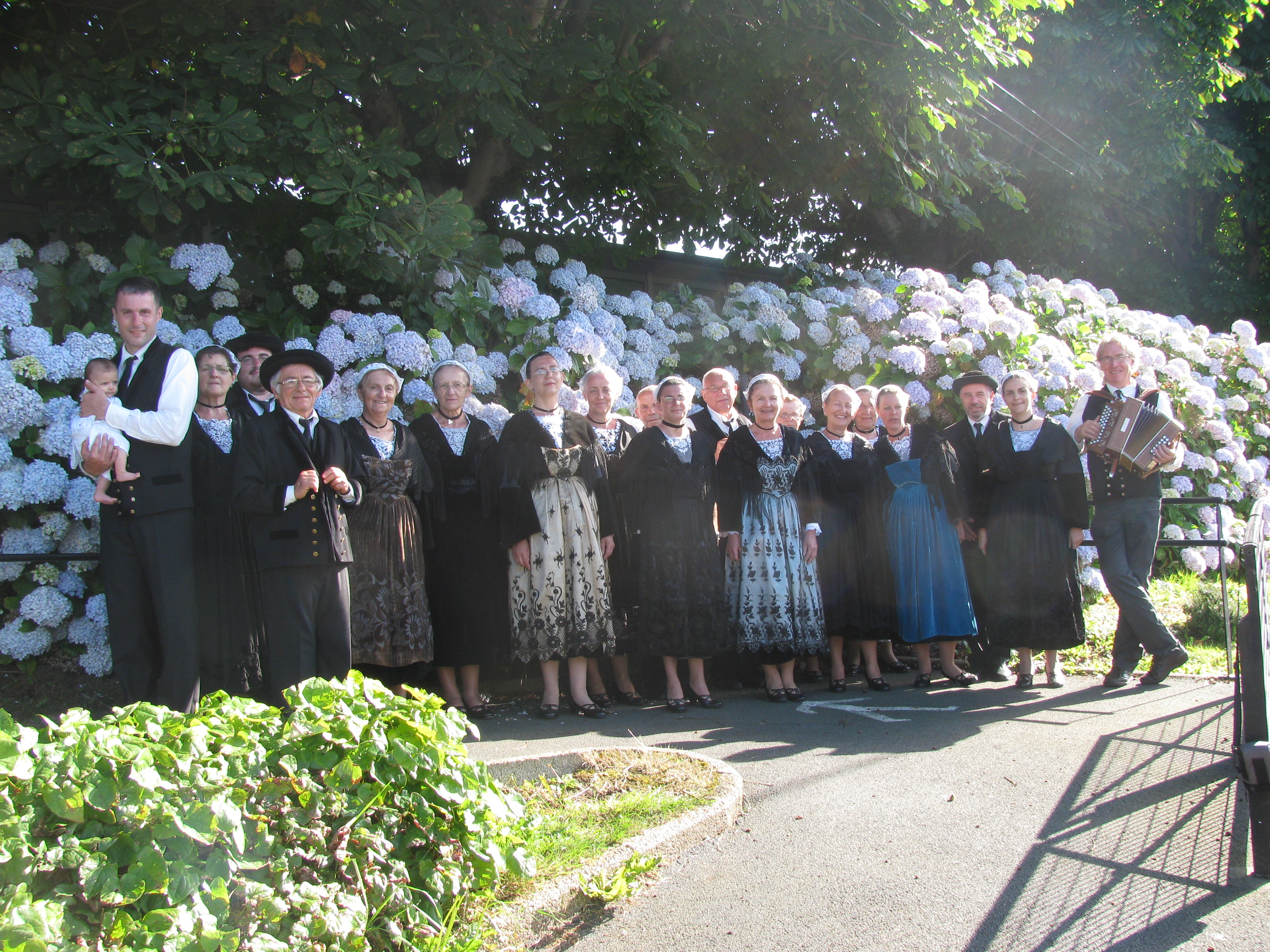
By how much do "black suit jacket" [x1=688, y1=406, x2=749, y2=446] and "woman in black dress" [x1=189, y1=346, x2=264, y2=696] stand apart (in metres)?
2.76

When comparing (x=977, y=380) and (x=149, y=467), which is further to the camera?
(x=977, y=380)

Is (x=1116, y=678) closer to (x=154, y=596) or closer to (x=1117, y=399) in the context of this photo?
(x=1117, y=399)

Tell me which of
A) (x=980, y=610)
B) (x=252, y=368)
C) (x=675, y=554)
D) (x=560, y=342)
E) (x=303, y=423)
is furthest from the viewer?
(x=560, y=342)

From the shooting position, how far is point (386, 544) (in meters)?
5.39

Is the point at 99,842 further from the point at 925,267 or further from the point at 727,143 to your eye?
the point at 925,267

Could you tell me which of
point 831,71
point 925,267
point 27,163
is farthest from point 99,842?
point 925,267

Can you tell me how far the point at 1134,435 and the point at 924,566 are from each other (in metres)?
1.55

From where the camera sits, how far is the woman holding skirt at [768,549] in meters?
Answer: 6.18

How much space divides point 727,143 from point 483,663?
221 inches

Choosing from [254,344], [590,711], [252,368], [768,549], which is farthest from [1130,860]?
[254,344]

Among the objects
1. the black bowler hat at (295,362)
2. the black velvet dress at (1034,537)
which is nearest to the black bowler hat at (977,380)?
the black velvet dress at (1034,537)

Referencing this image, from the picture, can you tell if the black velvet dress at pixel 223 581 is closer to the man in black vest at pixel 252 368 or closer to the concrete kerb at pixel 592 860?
the man in black vest at pixel 252 368

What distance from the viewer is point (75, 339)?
5676 millimetres

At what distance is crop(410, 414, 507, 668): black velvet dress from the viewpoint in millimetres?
5809
